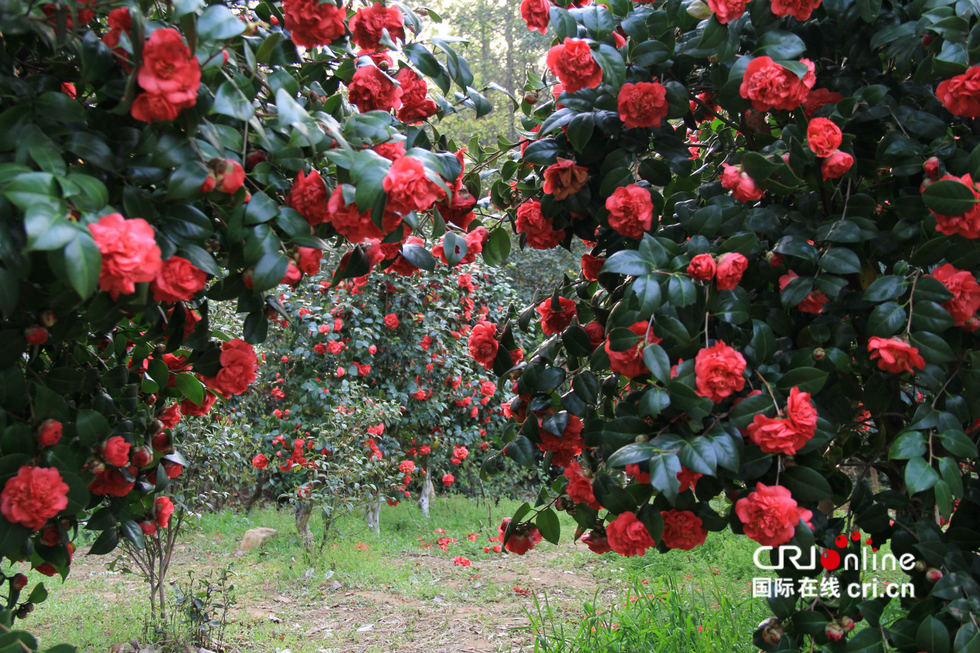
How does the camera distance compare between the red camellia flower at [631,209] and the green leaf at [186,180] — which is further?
the red camellia flower at [631,209]

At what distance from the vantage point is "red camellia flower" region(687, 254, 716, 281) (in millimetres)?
1214

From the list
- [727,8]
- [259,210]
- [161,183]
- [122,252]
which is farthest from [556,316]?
[122,252]

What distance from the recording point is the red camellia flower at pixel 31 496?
1044 millimetres

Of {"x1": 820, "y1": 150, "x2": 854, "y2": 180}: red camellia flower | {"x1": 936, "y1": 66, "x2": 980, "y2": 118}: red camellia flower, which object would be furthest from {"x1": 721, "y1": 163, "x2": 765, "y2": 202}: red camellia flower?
{"x1": 936, "y1": 66, "x2": 980, "y2": 118}: red camellia flower

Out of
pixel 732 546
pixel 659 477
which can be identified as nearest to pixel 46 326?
pixel 659 477

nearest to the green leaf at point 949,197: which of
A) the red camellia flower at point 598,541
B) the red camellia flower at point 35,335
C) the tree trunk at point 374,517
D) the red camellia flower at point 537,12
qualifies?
the red camellia flower at point 537,12

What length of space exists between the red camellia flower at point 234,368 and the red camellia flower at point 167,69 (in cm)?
53

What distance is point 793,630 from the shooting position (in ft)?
4.13

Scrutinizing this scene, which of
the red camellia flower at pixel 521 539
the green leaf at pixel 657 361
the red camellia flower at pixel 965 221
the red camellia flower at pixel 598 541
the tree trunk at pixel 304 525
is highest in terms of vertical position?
the red camellia flower at pixel 965 221

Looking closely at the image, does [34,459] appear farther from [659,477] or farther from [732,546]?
[732,546]

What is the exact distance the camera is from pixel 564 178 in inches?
59.1

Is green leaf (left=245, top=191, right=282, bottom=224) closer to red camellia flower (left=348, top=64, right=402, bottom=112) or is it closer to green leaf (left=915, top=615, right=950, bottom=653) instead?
red camellia flower (left=348, top=64, right=402, bottom=112)

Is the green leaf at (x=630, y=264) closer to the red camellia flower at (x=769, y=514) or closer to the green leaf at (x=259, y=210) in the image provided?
the red camellia flower at (x=769, y=514)

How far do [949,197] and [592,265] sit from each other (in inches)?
29.0
